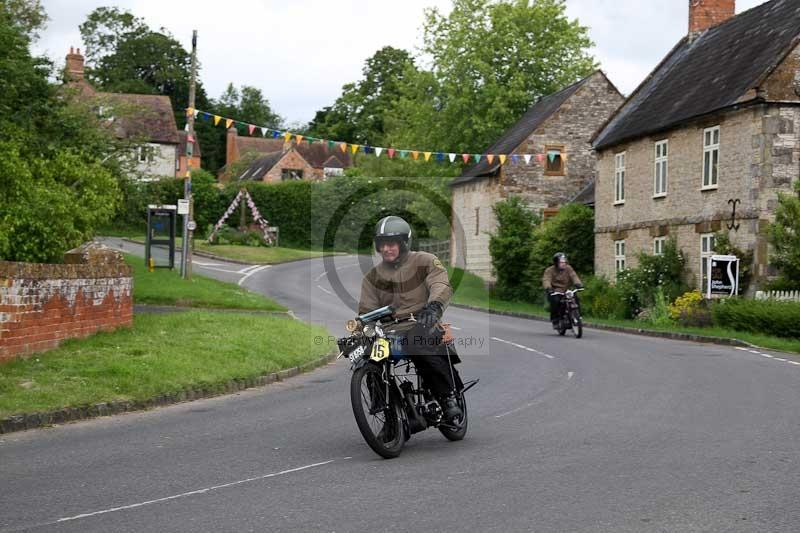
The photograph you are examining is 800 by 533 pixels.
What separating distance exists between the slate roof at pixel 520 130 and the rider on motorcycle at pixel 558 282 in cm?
2604

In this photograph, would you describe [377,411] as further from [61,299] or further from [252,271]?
[252,271]

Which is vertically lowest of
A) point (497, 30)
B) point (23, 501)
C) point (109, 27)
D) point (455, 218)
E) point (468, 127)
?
point (23, 501)

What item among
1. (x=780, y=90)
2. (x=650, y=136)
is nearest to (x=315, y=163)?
(x=650, y=136)

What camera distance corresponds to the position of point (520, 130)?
52.9 metres

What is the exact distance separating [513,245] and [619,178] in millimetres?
7739

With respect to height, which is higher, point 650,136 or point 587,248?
point 650,136

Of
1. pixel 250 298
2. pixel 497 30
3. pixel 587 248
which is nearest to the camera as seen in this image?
pixel 250 298

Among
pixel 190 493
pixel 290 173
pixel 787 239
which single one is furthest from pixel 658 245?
pixel 290 173

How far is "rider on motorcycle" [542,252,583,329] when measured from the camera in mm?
24453

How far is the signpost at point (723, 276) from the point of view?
27.2 m

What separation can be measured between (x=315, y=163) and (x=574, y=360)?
8558cm

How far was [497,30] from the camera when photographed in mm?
59000

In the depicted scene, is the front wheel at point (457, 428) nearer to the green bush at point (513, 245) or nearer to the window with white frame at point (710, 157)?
the window with white frame at point (710, 157)

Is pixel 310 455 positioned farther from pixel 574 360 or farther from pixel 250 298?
pixel 250 298
